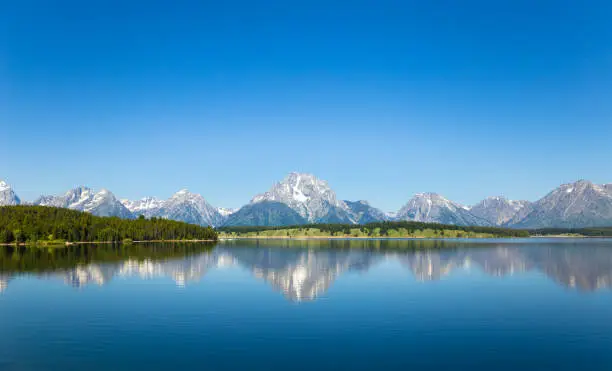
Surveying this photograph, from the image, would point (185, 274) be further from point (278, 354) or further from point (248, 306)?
point (278, 354)

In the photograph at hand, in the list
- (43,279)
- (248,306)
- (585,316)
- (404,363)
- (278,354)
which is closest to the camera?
(404,363)

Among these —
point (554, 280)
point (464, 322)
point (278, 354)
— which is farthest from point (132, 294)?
point (554, 280)

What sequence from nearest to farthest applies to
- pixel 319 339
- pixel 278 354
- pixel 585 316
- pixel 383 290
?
pixel 278 354 → pixel 319 339 → pixel 585 316 → pixel 383 290

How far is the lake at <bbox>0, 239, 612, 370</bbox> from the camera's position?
3681 cm

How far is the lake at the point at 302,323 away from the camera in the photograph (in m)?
36.8

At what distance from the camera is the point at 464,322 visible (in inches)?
2025

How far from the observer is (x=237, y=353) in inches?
1515

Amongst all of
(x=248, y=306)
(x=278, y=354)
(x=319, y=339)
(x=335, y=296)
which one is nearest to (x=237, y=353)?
(x=278, y=354)

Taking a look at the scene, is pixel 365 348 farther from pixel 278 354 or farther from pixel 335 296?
pixel 335 296

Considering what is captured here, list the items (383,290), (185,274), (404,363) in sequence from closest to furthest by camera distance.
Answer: (404,363) → (383,290) → (185,274)

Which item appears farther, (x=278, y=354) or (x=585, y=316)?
(x=585, y=316)

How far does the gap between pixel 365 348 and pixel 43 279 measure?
70.0 metres

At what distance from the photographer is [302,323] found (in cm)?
5025

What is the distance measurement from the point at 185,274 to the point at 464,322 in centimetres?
6387
